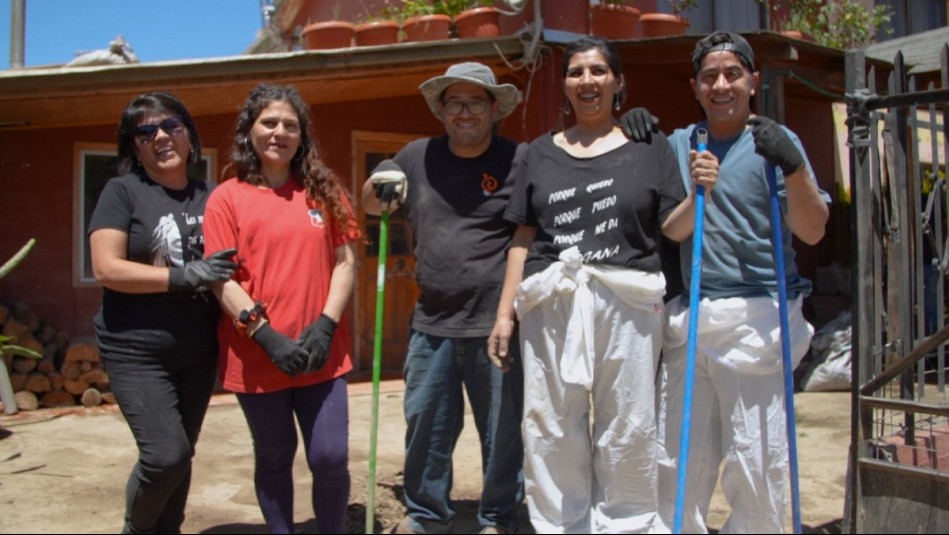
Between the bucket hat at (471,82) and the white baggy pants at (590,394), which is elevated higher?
the bucket hat at (471,82)

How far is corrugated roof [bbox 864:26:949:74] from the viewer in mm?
4520

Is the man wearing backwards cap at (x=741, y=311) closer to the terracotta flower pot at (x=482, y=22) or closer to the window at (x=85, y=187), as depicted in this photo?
the terracotta flower pot at (x=482, y=22)

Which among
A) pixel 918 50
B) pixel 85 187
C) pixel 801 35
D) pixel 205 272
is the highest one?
pixel 801 35

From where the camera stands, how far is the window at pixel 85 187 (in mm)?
7758

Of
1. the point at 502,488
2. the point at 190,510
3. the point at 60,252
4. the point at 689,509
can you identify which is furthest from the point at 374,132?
the point at 689,509

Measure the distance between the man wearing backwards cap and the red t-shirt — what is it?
1.43 metres

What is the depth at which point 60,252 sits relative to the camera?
7723mm

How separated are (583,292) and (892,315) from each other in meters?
1.47

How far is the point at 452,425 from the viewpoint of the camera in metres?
3.74

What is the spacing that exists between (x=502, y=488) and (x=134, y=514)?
58.6 inches

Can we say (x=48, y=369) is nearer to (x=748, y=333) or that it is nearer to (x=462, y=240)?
(x=462, y=240)

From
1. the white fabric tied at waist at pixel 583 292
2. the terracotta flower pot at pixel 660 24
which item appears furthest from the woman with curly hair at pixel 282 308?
the terracotta flower pot at pixel 660 24

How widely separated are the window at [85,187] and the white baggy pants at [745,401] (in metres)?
5.78

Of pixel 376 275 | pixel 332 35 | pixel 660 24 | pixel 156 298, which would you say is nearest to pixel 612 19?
pixel 660 24
